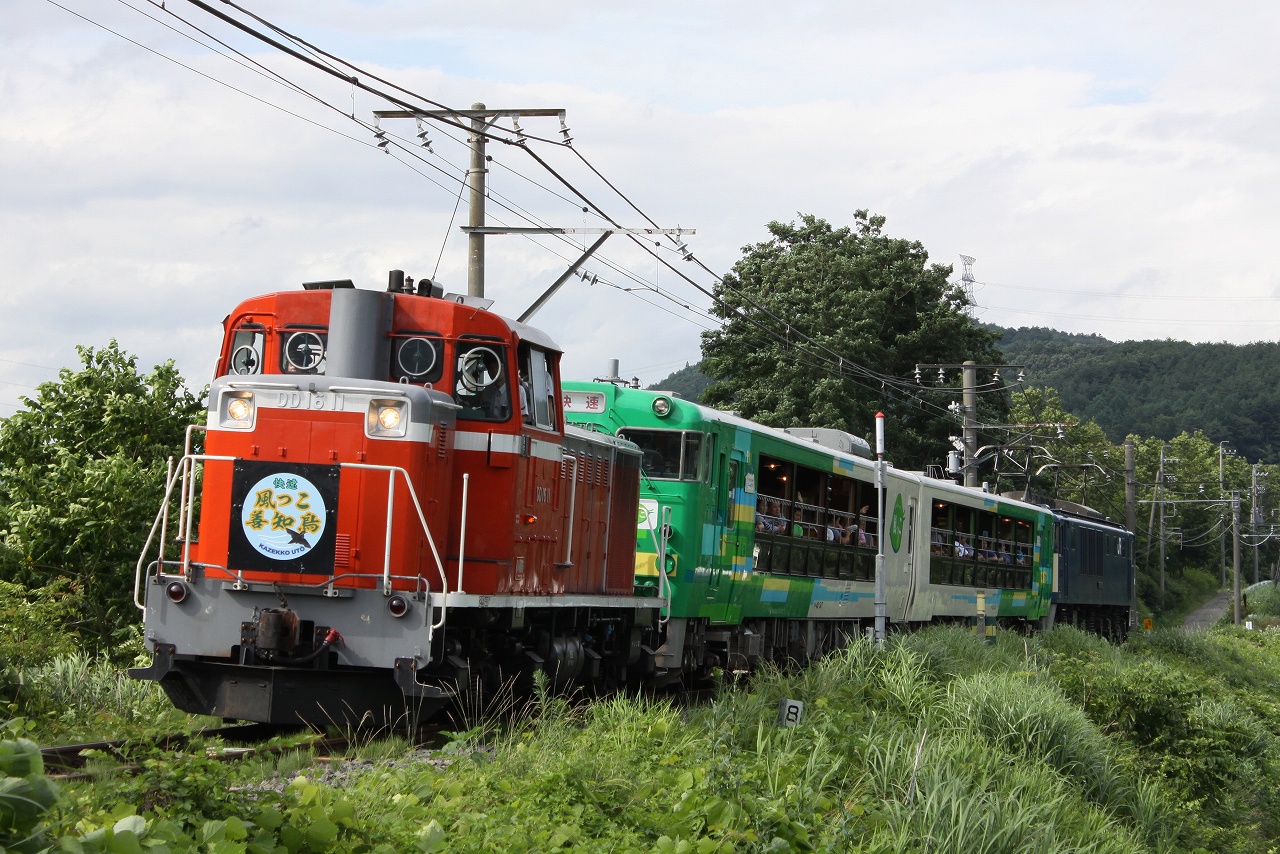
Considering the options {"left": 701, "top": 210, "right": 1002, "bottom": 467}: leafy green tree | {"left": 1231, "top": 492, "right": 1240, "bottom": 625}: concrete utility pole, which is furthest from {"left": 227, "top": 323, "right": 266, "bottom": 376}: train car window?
{"left": 1231, "top": 492, "right": 1240, "bottom": 625}: concrete utility pole

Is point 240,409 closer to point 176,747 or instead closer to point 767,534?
point 176,747

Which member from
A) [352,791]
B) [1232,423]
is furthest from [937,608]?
[1232,423]

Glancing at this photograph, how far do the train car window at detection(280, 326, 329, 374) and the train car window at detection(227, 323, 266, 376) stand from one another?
236 millimetres

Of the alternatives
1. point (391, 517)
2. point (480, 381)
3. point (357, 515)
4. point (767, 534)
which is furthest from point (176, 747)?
point (767, 534)

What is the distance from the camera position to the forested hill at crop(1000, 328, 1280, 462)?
13812cm

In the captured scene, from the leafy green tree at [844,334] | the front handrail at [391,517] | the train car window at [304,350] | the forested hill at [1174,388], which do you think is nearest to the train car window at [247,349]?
the train car window at [304,350]

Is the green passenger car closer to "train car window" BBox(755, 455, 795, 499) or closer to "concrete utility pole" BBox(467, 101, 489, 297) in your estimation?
"train car window" BBox(755, 455, 795, 499)

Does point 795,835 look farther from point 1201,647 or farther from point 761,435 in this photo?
point 1201,647

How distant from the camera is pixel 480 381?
1076 centimetres

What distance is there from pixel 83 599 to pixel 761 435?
8357 mm

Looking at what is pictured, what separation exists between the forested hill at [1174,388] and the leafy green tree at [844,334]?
78.9 metres

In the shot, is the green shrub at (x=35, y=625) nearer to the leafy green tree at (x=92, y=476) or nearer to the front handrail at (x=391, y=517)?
the leafy green tree at (x=92, y=476)

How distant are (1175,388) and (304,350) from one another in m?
147

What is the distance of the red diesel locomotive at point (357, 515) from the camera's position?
9586 mm
